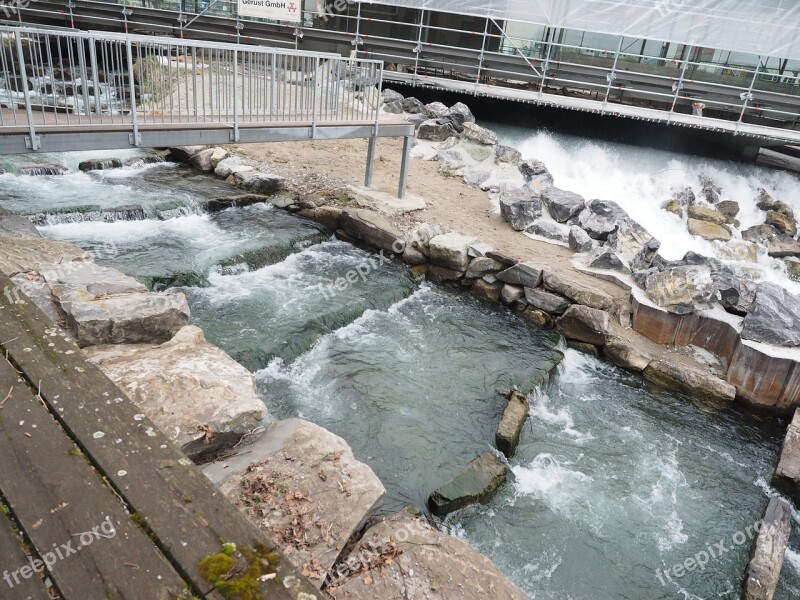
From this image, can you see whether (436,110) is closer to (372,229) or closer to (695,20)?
(372,229)

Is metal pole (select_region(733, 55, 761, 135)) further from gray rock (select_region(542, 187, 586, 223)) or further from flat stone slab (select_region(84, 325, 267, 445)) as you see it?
flat stone slab (select_region(84, 325, 267, 445))

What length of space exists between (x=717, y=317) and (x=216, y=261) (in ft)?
25.2

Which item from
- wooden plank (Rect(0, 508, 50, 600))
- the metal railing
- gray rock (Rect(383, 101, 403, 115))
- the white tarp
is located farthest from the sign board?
wooden plank (Rect(0, 508, 50, 600))

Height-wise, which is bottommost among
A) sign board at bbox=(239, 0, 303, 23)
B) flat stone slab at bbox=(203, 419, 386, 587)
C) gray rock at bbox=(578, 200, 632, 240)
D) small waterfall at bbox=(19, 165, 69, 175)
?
small waterfall at bbox=(19, 165, 69, 175)

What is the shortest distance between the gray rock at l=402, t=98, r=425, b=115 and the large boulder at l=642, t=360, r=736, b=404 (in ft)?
33.2

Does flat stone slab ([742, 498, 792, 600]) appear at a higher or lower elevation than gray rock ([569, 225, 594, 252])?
lower

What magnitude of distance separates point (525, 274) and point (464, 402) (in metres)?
3.11

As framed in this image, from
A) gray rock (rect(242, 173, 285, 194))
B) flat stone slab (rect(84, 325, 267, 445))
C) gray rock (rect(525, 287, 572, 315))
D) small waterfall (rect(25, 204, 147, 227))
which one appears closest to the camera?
flat stone slab (rect(84, 325, 267, 445))

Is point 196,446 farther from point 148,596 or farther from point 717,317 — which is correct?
point 717,317

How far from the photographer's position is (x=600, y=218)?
37.5 ft

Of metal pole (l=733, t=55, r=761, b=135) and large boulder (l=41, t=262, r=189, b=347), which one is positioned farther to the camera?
metal pole (l=733, t=55, r=761, b=135)

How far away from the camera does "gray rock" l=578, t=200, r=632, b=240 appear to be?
1120cm

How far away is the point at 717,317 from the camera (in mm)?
8797

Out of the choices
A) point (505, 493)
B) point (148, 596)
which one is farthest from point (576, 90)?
point (148, 596)
